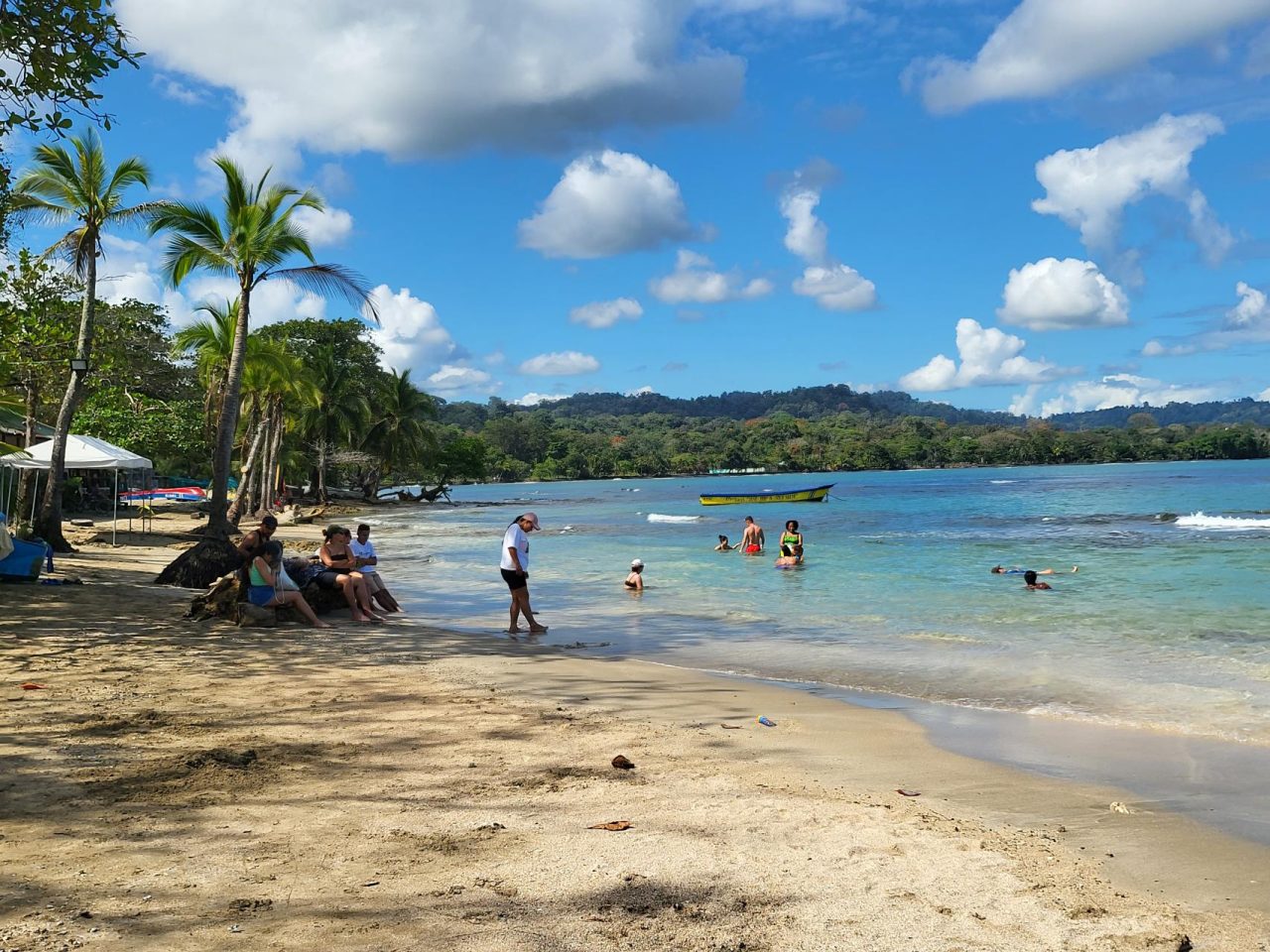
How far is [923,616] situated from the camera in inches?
519

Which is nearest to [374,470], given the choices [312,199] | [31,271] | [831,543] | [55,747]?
[831,543]

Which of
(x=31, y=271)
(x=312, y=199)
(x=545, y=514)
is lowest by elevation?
(x=545, y=514)

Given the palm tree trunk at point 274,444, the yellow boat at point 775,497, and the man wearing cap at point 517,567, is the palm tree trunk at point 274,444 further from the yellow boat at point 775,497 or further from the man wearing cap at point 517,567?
the man wearing cap at point 517,567

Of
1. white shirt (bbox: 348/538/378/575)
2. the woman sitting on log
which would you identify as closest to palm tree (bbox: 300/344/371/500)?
white shirt (bbox: 348/538/378/575)

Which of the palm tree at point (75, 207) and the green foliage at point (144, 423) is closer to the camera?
the palm tree at point (75, 207)

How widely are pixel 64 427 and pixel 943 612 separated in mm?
15017

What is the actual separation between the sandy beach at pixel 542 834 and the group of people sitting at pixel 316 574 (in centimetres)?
334

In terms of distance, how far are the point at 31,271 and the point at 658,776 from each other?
1286 centimetres

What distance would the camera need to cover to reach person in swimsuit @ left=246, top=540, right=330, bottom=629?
34.2 ft

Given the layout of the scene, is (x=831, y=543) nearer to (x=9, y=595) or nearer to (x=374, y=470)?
(x=9, y=595)

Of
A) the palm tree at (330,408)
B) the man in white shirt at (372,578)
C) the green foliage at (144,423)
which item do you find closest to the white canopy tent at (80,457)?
the green foliage at (144,423)

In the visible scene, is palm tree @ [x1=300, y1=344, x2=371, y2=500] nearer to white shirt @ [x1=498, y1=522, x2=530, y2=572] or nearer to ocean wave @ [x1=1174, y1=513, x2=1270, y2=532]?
ocean wave @ [x1=1174, y1=513, x2=1270, y2=532]

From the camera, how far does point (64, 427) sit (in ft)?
52.6

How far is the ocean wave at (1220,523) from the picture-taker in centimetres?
3306
